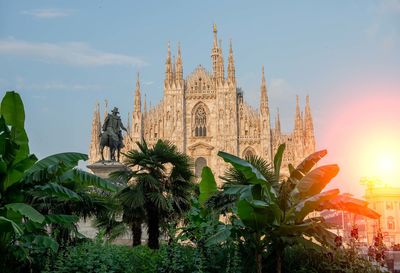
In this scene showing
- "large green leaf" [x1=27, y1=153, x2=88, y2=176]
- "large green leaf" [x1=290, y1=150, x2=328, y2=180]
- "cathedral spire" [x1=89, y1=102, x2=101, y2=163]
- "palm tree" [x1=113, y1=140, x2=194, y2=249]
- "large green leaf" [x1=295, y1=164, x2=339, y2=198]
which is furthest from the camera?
"cathedral spire" [x1=89, y1=102, x2=101, y2=163]

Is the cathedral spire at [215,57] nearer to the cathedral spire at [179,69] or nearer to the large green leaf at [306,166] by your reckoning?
the cathedral spire at [179,69]

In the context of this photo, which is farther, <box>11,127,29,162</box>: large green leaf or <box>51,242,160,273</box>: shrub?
<box>11,127,29,162</box>: large green leaf

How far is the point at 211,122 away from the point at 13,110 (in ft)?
144

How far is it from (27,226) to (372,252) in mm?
7523

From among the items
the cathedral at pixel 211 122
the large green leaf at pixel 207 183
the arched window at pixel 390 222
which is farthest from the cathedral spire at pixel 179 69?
the large green leaf at pixel 207 183

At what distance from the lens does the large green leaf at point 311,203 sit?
11727mm

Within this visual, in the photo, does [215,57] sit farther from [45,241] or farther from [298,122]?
[45,241]

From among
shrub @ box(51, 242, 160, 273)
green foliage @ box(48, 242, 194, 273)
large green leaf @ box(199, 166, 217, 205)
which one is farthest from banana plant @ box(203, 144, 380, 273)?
shrub @ box(51, 242, 160, 273)

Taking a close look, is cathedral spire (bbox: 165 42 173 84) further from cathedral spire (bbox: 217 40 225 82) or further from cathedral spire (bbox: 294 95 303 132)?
cathedral spire (bbox: 294 95 303 132)

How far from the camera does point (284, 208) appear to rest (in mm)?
12359

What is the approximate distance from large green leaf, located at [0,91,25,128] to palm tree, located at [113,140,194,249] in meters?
5.97

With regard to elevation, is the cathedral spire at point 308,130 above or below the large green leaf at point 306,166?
above

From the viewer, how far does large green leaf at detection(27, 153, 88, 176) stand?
1194 cm

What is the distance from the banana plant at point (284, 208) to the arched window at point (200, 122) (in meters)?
42.8
